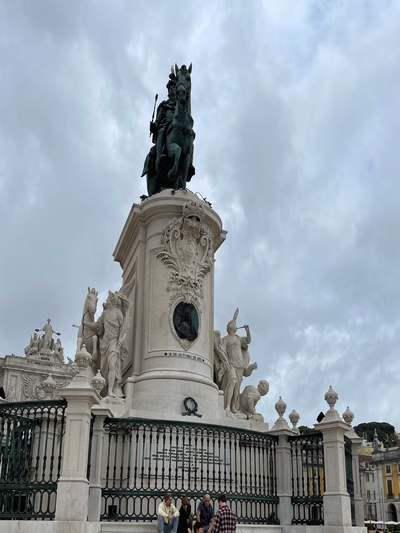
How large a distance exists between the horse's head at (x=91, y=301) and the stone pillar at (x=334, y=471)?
6993 mm

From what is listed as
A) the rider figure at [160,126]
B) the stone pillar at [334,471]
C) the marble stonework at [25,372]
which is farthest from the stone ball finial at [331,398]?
the marble stonework at [25,372]

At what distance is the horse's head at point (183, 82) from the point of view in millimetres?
19375

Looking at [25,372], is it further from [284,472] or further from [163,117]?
[284,472]

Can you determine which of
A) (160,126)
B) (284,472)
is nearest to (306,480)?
(284,472)

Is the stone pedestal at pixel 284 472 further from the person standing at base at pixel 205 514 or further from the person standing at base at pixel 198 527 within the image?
the person standing at base at pixel 198 527

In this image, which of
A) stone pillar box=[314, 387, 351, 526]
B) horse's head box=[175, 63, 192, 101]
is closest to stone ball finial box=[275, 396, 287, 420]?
stone pillar box=[314, 387, 351, 526]

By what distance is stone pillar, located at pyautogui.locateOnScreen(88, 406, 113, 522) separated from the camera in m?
12.2

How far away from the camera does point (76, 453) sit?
11.4 m

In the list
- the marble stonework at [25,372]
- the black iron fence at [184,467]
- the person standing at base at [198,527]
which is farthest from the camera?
the marble stonework at [25,372]

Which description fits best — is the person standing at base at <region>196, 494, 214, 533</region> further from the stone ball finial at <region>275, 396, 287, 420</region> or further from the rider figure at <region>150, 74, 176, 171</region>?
the rider figure at <region>150, 74, 176, 171</region>

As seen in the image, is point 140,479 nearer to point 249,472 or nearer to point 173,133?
point 249,472

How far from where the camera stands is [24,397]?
56.5 meters

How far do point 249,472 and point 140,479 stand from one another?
2.35m

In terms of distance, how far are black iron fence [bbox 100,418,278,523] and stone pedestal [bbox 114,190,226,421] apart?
145 cm
